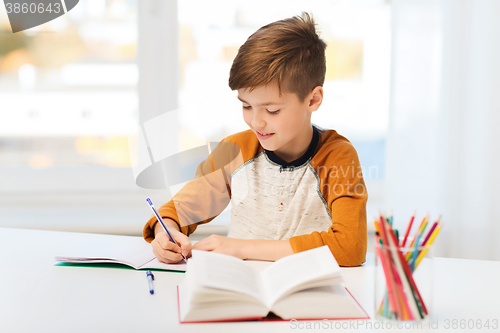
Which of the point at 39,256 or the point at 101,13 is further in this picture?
the point at 101,13

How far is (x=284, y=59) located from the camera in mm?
1103

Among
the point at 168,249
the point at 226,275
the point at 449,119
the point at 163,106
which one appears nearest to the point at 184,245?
the point at 168,249

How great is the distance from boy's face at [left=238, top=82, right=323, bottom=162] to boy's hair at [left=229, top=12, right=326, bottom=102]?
0.05 feet

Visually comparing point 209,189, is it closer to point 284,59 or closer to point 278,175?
point 278,175

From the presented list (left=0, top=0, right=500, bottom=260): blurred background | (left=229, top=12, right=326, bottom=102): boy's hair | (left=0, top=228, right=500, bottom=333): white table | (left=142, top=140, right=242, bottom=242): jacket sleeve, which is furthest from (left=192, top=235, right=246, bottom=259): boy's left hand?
(left=0, top=0, right=500, bottom=260): blurred background

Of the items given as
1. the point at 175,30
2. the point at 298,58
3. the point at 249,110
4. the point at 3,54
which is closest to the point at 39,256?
the point at 249,110

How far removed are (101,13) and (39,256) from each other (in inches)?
54.4

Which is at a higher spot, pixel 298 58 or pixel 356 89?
pixel 298 58

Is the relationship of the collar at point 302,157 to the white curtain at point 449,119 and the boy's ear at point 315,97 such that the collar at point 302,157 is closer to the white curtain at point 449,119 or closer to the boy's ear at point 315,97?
the boy's ear at point 315,97

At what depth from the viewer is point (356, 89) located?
2.04 meters

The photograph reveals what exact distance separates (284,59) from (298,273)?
594 mm

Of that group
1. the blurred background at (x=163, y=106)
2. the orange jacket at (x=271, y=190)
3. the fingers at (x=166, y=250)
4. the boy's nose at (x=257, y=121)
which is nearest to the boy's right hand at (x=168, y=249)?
the fingers at (x=166, y=250)

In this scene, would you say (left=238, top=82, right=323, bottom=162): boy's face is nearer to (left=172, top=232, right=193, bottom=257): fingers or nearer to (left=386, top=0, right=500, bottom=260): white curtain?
(left=172, top=232, right=193, bottom=257): fingers

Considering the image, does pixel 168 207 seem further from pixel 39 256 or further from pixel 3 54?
pixel 3 54
